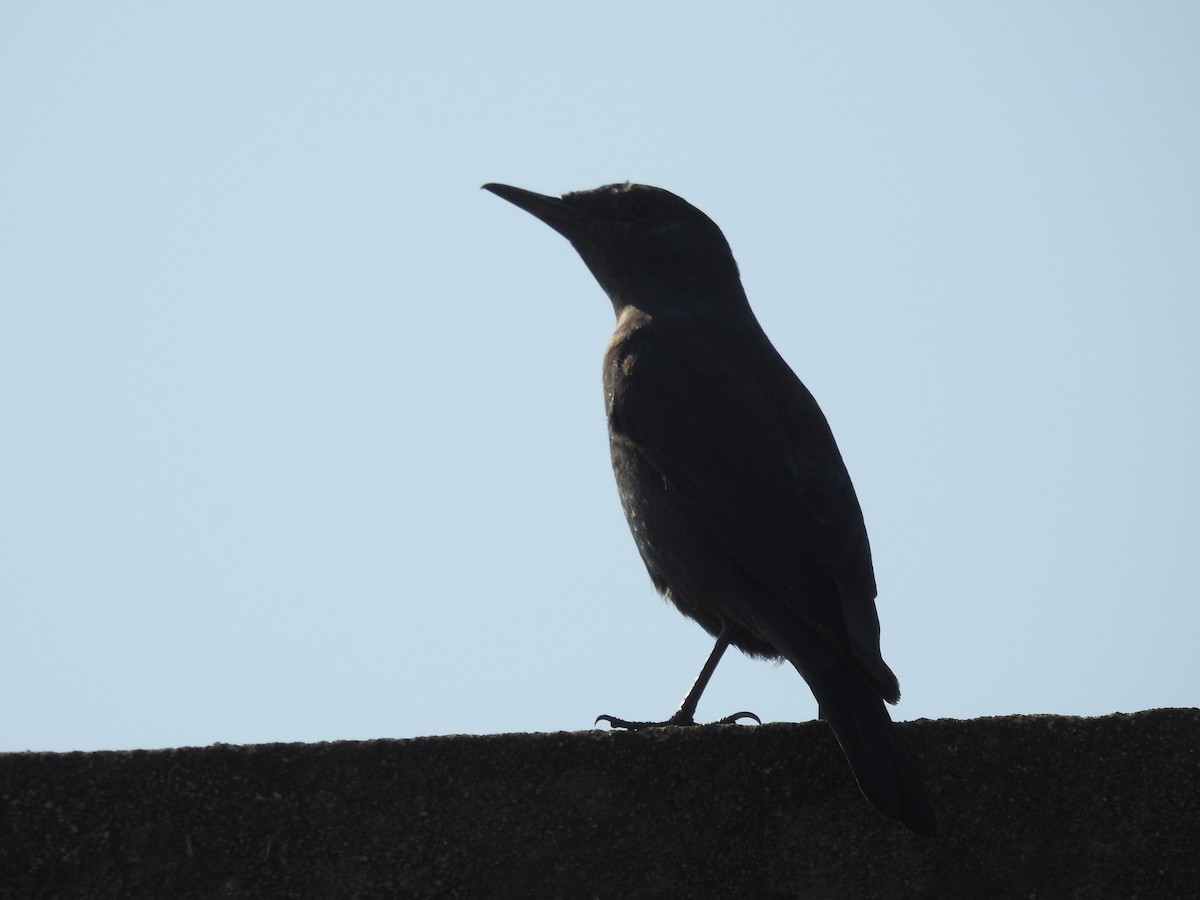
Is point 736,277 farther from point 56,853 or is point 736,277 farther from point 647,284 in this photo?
point 56,853

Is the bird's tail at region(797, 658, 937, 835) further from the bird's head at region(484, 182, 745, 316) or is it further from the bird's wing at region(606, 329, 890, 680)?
the bird's head at region(484, 182, 745, 316)

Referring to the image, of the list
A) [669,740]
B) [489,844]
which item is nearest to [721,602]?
[669,740]

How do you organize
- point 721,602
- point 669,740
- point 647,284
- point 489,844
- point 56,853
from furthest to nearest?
point 647,284 < point 721,602 < point 669,740 < point 489,844 < point 56,853

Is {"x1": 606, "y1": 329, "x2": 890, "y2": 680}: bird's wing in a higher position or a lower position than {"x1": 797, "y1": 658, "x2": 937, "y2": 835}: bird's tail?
higher

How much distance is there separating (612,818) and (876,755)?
596mm

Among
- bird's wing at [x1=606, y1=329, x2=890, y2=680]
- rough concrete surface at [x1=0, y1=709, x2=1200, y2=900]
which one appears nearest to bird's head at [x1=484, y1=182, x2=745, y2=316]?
bird's wing at [x1=606, y1=329, x2=890, y2=680]

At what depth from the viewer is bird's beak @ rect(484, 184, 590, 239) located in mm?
6539

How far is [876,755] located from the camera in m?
3.05

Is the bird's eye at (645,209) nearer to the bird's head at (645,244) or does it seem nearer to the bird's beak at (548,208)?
the bird's head at (645,244)

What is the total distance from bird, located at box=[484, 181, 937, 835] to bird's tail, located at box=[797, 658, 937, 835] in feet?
0.04

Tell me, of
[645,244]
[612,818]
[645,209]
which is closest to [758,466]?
[645,244]

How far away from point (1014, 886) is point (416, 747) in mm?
1264

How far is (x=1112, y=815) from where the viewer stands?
302 centimetres

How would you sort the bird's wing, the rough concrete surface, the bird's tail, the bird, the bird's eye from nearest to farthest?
the rough concrete surface
the bird's tail
the bird
the bird's wing
the bird's eye
